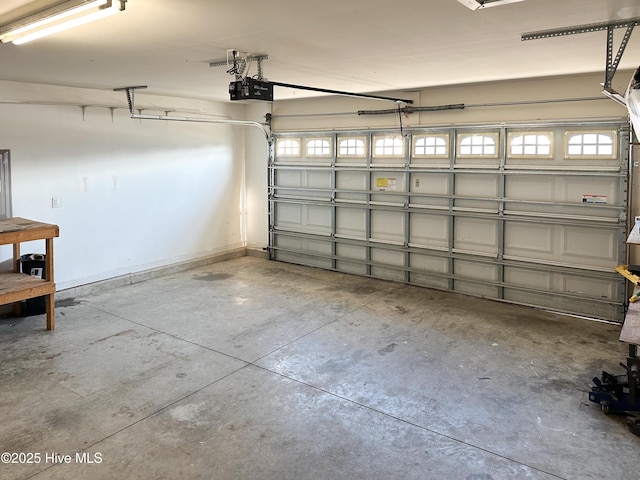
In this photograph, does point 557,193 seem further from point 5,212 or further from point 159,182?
point 5,212

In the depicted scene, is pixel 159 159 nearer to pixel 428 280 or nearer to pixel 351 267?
pixel 351 267

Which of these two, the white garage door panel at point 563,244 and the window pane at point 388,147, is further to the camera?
the window pane at point 388,147

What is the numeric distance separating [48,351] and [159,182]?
3.44 m

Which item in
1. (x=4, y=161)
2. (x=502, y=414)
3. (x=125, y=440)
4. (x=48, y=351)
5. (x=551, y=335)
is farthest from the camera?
(x=4, y=161)

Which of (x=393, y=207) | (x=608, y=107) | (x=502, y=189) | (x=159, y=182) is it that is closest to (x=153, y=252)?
(x=159, y=182)

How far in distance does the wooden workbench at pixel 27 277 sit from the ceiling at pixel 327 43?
1.60 meters

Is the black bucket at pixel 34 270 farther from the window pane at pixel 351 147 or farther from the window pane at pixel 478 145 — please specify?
the window pane at pixel 478 145

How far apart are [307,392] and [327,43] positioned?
2.76 metres

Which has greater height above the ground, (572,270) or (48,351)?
(572,270)

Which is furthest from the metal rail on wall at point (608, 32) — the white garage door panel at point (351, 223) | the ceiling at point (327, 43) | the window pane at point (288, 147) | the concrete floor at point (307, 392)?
the window pane at point (288, 147)

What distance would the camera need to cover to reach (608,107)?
17.2 feet

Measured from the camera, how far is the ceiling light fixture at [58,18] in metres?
2.45

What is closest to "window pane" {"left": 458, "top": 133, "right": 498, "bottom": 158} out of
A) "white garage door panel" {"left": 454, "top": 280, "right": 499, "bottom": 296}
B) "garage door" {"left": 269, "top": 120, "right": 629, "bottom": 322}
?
"garage door" {"left": 269, "top": 120, "right": 629, "bottom": 322}

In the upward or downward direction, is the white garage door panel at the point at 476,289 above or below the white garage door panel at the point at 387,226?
below
